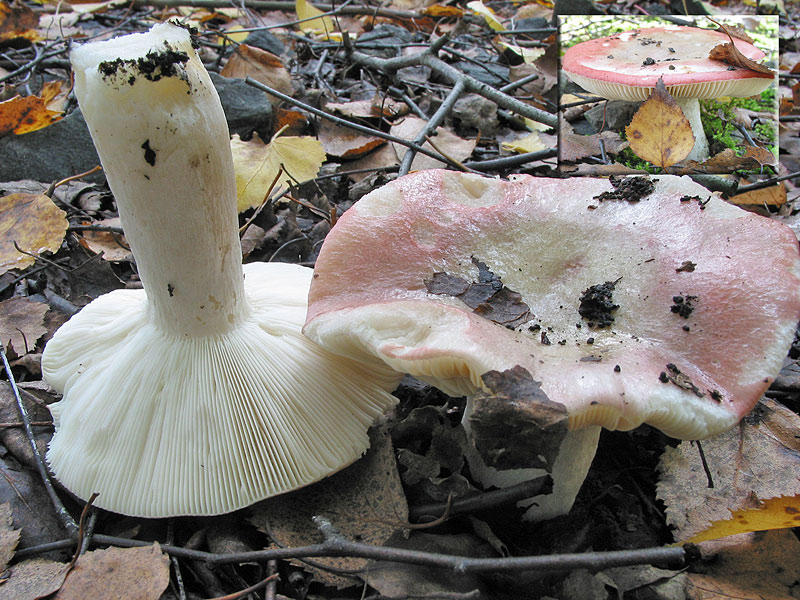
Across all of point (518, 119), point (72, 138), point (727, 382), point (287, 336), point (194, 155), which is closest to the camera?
point (727, 382)

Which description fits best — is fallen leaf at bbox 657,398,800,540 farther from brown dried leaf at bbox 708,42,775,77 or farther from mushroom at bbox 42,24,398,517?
brown dried leaf at bbox 708,42,775,77

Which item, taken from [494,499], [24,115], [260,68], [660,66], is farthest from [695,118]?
[24,115]

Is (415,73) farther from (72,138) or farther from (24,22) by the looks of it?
(24,22)

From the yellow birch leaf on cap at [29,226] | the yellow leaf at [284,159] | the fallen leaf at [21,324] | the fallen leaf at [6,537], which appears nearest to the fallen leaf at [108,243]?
the yellow birch leaf on cap at [29,226]

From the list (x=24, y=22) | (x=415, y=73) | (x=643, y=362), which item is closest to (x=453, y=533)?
(x=643, y=362)

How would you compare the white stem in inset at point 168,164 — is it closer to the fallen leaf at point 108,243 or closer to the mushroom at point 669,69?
the fallen leaf at point 108,243

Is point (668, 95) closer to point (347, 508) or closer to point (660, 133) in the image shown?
point (660, 133)
